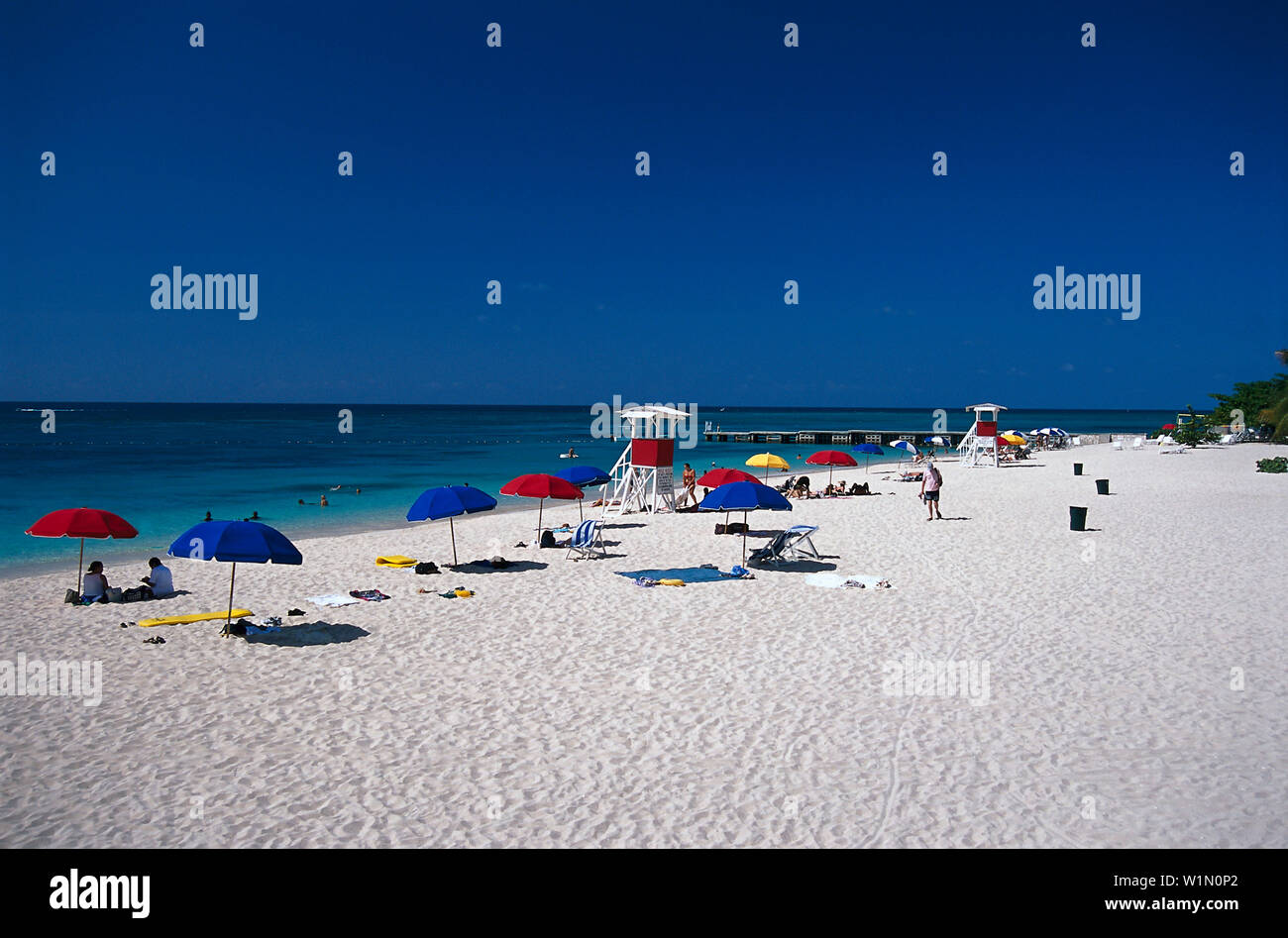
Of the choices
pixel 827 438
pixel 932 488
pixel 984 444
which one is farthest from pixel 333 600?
pixel 827 438

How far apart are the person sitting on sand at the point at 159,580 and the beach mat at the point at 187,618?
131cm

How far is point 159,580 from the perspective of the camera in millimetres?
11180

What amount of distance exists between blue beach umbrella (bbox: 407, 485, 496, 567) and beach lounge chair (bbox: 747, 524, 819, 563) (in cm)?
451

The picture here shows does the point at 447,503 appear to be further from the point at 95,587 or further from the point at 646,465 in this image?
the point at 646,465

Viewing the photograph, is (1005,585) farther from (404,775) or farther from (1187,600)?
(404,775)

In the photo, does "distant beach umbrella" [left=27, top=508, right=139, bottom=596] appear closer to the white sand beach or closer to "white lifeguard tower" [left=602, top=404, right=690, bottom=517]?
the white sand beach

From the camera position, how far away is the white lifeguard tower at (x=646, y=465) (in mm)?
20766

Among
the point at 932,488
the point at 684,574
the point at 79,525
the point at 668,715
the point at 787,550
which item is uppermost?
the point at 932,488

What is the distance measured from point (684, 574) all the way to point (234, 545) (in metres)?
6.55

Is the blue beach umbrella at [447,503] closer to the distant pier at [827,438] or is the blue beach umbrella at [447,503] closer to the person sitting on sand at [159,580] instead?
the person sitting on sand at [159,580]

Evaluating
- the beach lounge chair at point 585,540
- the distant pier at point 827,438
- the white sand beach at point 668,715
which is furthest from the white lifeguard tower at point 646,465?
the distant pier at point 827,438

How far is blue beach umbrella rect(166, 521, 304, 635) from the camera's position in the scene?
27.9ft
